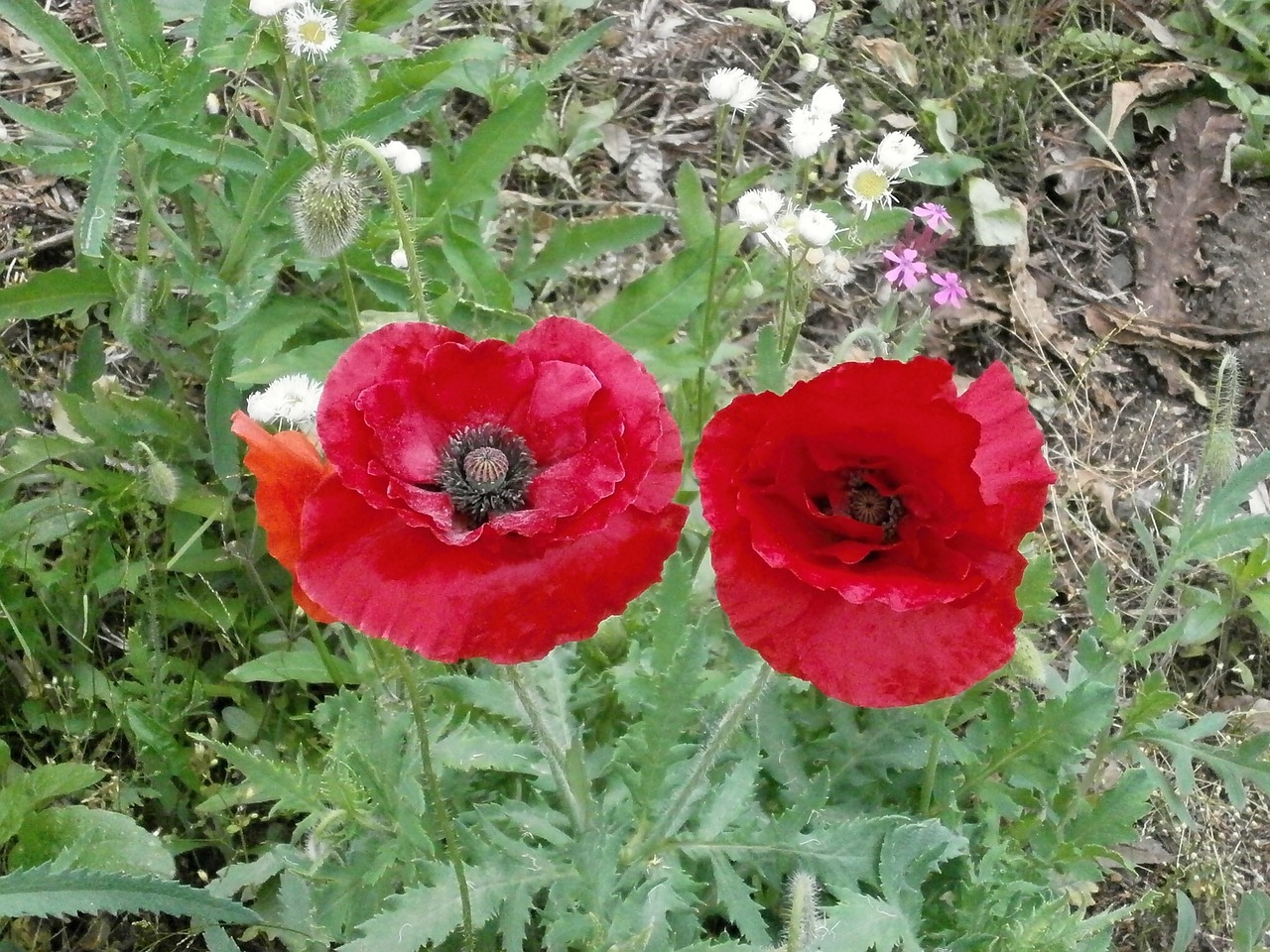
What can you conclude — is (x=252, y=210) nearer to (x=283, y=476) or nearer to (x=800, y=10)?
(x=283, y=476)

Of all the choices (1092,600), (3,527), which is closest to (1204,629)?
(1092,600)

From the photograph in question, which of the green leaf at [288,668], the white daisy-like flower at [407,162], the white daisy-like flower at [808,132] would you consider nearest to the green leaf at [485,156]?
the white daisy-like flower at [407,162]

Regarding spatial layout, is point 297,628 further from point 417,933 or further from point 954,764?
point 954,764

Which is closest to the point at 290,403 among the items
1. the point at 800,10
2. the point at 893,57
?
the point at 800,10

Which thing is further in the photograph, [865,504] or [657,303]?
[657,303]

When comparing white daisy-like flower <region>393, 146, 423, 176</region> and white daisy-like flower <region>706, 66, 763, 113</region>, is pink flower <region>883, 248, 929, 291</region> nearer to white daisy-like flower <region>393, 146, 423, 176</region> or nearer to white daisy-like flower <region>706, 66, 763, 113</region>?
white daisy-like flower <region>706, 66, 763, 113</region>

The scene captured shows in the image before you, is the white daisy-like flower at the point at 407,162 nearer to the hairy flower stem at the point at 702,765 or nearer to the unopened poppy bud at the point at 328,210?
the unopened poppy bud at the point at 328,210

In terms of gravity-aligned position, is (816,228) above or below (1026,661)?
above
